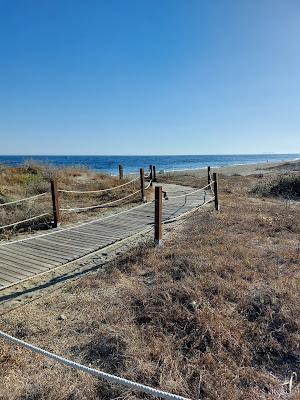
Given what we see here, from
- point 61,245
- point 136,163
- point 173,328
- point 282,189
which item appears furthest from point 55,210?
point 136,163

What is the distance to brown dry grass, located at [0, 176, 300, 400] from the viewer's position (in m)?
3.13

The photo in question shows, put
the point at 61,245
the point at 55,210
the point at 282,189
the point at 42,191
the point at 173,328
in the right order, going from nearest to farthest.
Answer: the point at 173,328, the point at 61,245, the point at 55,210, the point at 42,191, the point at 282,189

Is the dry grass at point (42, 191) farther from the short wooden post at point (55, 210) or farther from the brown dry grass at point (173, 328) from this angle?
the brown dry grass at point (173, 328)

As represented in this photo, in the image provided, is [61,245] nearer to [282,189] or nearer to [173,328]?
[173,328]

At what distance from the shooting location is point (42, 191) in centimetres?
1311

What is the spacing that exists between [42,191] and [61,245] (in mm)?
6169

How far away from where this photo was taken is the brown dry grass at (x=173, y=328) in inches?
123

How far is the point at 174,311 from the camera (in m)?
4.20

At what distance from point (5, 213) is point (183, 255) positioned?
564cm

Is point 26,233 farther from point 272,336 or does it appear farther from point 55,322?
point 272,336

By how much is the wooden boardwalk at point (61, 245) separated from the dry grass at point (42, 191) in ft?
3.27

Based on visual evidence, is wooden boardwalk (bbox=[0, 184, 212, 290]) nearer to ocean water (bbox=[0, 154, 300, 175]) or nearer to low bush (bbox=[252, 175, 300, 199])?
low bush (bbox=[252, 175, 300, 199])

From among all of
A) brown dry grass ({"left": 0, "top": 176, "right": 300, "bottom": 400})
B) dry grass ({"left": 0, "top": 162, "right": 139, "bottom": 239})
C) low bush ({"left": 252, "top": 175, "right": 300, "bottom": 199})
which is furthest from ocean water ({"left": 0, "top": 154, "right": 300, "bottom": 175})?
brown dry grass ({"left": 0, "top": 176, "right": 300, "bottom": 400})

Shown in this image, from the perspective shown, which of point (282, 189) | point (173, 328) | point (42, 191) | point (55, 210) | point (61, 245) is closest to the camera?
point (173, 328)
